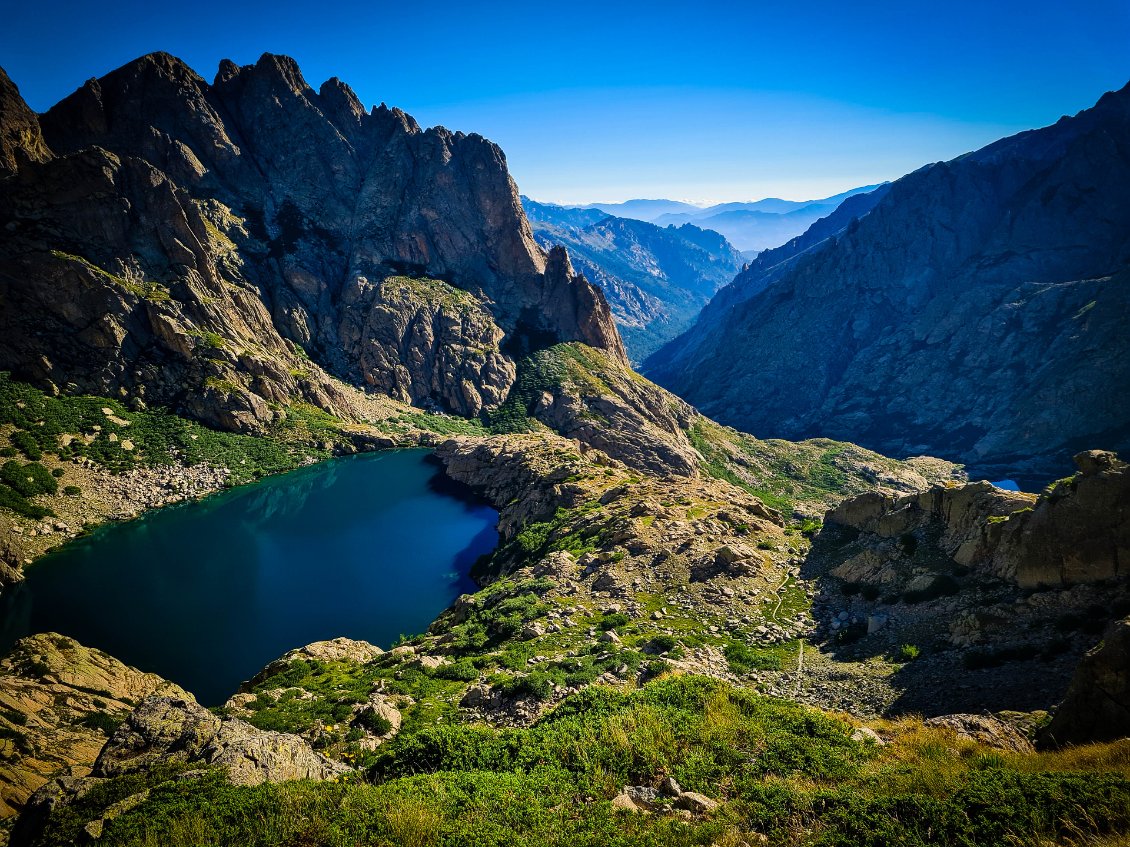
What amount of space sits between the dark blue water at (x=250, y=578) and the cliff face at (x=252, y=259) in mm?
41243

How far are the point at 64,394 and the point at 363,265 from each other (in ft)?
307

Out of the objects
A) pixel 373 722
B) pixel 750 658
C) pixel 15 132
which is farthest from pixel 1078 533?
pixel 15 132

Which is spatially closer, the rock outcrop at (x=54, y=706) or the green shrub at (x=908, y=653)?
the rock outcrop at (x=54, y=706)

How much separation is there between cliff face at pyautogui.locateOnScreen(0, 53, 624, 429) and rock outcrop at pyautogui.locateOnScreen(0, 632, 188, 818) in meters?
93.6

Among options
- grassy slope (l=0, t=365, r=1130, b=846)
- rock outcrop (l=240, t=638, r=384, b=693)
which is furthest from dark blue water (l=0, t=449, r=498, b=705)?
grassy slope (l=0, t=365, r=1130, b=846)

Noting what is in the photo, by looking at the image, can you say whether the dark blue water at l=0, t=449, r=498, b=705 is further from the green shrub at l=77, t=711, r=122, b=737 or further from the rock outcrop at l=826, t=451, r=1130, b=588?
the rock outcrop at l=826, t=451, r=1130, b=588

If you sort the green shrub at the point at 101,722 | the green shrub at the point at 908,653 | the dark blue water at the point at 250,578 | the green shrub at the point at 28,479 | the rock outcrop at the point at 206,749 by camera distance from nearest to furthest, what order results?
the rock outcrop at the point at 206,749, the green shrub at the point at 908,653, the green shrub at the point at 101,722, the dark blue water at the point at 250,578, the green shrub at the point at 28,479

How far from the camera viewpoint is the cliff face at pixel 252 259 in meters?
113

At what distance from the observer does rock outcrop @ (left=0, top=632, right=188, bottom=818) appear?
2252 centimetres

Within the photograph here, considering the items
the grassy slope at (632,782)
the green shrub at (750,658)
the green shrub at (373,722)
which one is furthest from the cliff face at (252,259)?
the grassy slope at (632,782)

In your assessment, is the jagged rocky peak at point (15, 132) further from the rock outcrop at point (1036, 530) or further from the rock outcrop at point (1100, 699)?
the rock outcrop at point (1100, 699)

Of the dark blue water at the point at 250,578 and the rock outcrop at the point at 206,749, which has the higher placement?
the rock outcrop at the point at 206,749

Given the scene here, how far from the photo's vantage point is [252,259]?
529ft

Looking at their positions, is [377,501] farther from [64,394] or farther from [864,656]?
[864,656]
